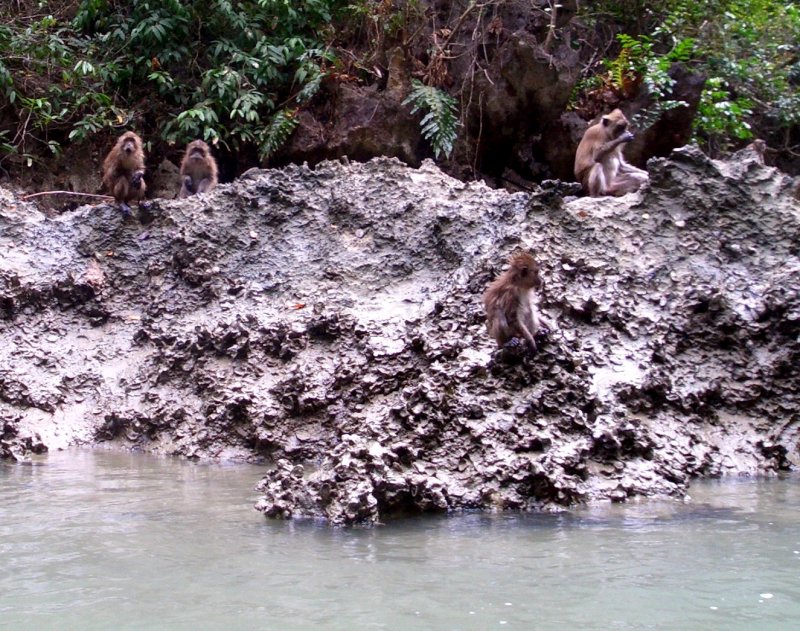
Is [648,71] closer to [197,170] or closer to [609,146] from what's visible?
[609,146]

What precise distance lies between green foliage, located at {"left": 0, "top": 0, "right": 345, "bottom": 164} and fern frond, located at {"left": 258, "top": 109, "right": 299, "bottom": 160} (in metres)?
0.02

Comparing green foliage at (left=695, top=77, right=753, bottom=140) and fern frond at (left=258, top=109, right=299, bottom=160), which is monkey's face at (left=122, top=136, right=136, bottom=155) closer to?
fern frond at (left=258, top=109, right=299, bottom=160)

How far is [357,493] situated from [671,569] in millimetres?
1837

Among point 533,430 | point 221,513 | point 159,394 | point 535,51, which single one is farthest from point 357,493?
point 535,51

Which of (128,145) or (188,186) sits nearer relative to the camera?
(128,145)

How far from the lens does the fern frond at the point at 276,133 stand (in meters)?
13.9

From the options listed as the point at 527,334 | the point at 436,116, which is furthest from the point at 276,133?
the point at 527,334

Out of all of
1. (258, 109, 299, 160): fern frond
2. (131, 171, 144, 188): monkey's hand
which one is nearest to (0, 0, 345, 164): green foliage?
(258, 109, 299, 160): fern frond

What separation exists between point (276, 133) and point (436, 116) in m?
2.35

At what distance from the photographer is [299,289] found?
9.24 metres

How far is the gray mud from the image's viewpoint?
632cm

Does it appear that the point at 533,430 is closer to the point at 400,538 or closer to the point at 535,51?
the point at 400,538

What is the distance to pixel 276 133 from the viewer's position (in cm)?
1387

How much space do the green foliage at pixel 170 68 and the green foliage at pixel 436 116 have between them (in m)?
1.52
